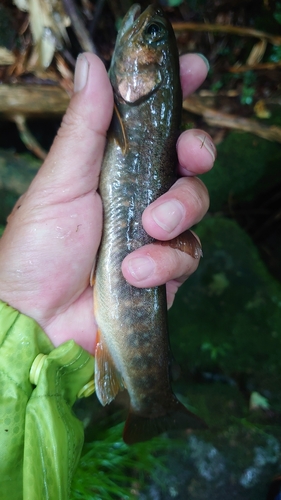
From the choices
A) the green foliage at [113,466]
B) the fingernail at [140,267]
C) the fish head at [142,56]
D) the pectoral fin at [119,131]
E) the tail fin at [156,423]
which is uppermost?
the fish head at [142,56]

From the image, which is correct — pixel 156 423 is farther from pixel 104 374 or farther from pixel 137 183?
pixel 137 183

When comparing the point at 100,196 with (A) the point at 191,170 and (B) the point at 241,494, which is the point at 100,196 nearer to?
(A) the point at 191,170

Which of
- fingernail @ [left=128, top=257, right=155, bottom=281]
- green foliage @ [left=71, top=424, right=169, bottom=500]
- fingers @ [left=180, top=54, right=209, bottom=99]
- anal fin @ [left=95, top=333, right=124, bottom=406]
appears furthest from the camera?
green foliage @ [left=71, top=424, right=169, bottom=500]

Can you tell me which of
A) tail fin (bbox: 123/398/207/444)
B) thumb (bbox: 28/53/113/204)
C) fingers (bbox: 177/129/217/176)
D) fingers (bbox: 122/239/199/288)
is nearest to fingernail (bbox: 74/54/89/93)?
thumb (bbox: 28/53/113/204)

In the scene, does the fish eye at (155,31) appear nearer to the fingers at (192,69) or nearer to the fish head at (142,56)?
the fish head at (142,56)

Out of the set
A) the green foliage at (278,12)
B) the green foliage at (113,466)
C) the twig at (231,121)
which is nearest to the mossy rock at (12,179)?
the twig at (231,121)

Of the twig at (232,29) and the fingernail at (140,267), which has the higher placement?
the twig at (232,29)

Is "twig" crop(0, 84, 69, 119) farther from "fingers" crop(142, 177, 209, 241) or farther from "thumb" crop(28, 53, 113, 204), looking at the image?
"fingers" crop(142, 177, 209, 241)
